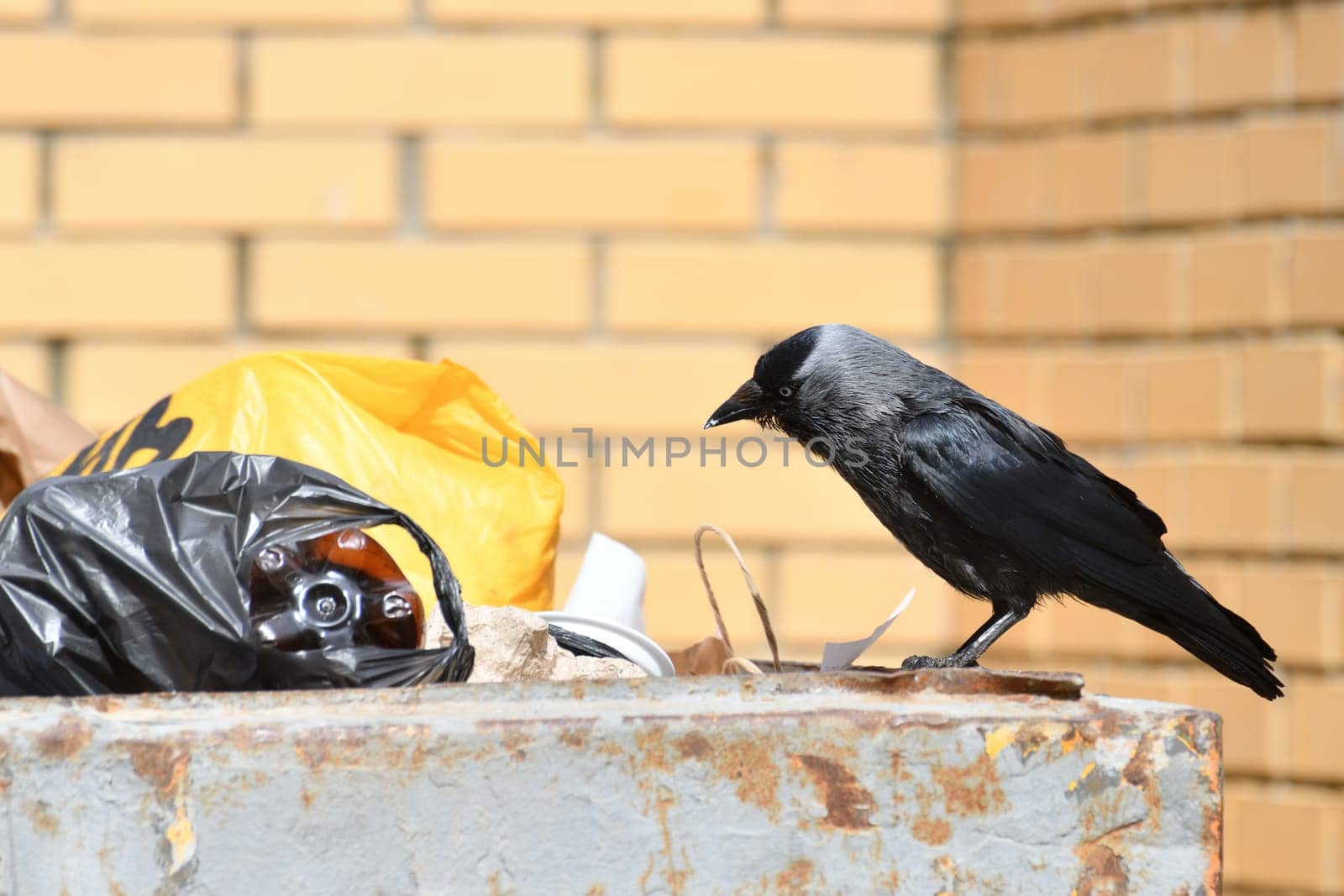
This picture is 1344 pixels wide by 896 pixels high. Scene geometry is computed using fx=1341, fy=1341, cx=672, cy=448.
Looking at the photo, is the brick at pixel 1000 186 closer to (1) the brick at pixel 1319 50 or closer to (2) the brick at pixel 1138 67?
(2) the brick at pixel 1138 67

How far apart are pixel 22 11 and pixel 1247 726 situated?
2895mm

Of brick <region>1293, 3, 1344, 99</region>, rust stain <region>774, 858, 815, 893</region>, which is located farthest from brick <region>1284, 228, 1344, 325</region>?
rust stain <region>774, 858, 815, 893</region>

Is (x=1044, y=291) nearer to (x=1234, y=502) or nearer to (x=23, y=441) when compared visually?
(x=1234, y=502)

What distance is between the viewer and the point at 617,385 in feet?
9.25

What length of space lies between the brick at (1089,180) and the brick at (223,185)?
1.39 metres

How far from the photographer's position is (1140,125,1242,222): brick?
264 centimetres

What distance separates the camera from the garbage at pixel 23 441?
1.89m

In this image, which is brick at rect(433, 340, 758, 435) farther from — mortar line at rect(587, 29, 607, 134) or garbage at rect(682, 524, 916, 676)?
garbage at rect(682, 524, 916, 676)

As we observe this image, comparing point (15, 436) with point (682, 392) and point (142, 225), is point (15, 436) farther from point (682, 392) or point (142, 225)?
point (682, 392)

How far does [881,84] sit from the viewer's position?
287 cm

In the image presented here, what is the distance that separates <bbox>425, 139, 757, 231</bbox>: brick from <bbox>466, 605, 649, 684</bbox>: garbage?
1.55m

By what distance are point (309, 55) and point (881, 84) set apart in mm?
1210

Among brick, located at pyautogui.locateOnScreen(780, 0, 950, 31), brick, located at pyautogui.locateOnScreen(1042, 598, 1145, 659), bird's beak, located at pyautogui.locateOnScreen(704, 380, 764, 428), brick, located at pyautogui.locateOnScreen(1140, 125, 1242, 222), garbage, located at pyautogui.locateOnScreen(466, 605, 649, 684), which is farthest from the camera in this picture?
brick, located at pyautogui.locateOnScreen(780, 0, 950, 31)

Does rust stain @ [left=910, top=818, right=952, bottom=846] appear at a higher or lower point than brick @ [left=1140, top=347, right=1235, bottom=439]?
lower
